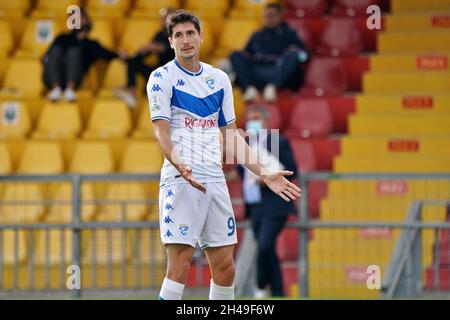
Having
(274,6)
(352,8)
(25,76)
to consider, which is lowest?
(25,76)

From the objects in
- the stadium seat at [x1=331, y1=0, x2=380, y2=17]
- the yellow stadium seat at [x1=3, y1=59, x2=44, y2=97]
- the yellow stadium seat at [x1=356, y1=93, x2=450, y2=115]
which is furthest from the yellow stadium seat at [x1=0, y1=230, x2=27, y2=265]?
the stadium seat at [x1=331, y1=0, x2=380, y2=17]

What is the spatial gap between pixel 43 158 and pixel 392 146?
3968 millimetres

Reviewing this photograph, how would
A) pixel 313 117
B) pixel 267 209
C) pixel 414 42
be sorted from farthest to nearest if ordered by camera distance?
pixel 414 42
pixel 313 117
pixel 267 209

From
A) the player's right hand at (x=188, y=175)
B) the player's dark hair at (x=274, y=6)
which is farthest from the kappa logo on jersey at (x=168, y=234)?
the player's dark hair at (x=274, y=6)

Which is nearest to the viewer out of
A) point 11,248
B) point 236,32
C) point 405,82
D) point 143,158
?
point 11,248

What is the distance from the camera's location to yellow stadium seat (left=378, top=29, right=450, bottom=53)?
1848 cm

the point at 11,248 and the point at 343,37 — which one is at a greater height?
the point at 343,37

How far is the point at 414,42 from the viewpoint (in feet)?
61.2

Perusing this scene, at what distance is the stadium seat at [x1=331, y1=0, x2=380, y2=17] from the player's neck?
8903 mm

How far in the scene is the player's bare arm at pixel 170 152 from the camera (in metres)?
9.74

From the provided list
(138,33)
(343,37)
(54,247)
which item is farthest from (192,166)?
(138,33)

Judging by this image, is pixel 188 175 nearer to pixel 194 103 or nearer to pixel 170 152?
pixel 170 152
